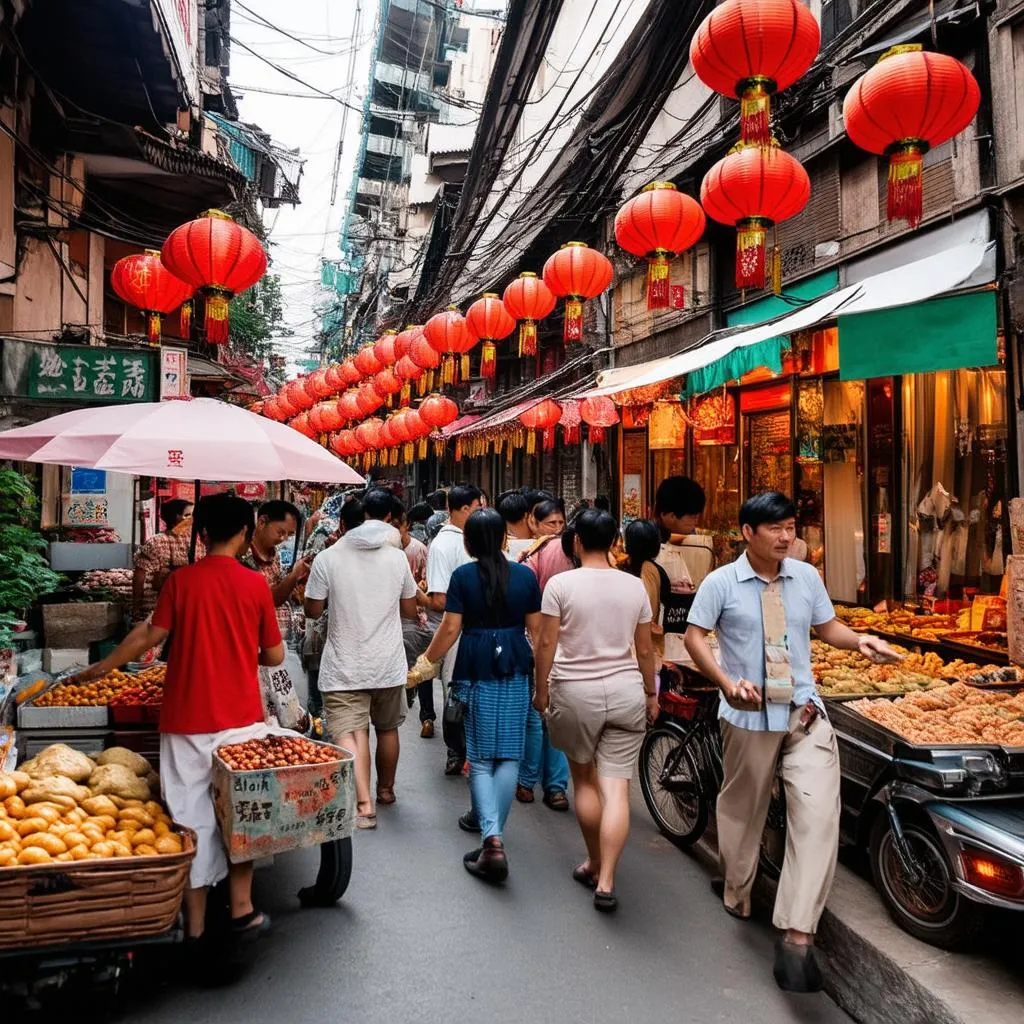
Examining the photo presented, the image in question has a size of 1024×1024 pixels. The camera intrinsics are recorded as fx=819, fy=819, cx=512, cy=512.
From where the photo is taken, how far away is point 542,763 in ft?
22.4

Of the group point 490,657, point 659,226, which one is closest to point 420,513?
point 659,226

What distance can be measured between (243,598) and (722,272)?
1173 cm

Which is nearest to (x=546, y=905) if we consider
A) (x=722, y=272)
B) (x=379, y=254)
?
(x=722, y=272)

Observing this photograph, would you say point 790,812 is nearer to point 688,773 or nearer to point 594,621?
point 594,621

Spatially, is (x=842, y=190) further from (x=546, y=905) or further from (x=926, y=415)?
(x=546, y=905)

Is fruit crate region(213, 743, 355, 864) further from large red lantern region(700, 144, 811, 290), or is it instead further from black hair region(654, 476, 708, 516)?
large red lantern region(700, 144, 811, 290)

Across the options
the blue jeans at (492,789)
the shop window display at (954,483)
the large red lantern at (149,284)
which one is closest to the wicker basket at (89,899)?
the blue jeans at (492,789)

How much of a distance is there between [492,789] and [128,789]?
214 centimetres

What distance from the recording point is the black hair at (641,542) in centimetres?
609

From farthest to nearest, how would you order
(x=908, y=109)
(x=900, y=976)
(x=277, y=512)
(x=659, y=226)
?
(x=659, y=226), (x=277, y=512), (x=908, y=109), (x=900, y=976)

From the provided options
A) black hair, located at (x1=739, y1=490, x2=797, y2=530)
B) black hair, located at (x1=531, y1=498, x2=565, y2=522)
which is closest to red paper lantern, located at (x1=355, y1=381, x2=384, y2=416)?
black hair, located at (x1=531, y1=498, x2=565, y2=522)

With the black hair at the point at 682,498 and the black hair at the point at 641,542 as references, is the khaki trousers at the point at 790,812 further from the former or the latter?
the black hair at the point at 682,498

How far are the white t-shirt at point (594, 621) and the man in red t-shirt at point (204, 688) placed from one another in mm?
1728

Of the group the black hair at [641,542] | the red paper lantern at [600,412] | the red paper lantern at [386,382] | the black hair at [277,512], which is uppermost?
the red paper lantern at [386,382]
